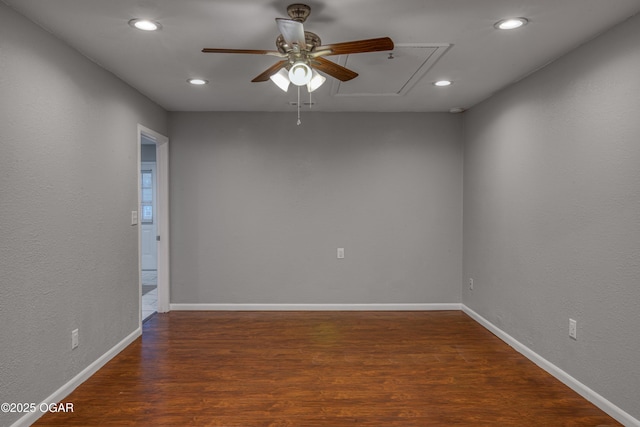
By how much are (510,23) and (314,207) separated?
2.89m

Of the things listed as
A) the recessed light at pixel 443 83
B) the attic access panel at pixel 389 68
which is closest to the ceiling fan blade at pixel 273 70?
the attic access panel at pixel 389 68

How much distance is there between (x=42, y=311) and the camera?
95.8 inches

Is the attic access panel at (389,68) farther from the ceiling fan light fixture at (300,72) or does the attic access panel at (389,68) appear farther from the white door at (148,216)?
the white door at (148,216)

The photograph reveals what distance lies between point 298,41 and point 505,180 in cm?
254

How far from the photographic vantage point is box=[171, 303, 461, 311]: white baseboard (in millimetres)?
4781

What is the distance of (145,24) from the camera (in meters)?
2.38

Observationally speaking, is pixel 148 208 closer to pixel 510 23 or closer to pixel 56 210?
pixel 56 210

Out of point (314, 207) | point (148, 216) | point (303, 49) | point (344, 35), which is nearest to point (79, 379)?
point (303, 49)

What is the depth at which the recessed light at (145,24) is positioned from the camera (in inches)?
92.3

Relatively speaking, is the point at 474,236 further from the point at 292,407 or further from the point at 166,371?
the point at 166,371

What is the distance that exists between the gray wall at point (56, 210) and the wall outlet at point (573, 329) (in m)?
3.45

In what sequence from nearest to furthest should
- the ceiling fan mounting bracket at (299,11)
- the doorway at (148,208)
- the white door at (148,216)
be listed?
the ceiling fan mounting bracket at (299,11) → the doorway at (148,208) → the white door at (148,216)

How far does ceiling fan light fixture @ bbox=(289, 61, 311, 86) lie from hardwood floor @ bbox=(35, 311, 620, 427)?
6.46 ft

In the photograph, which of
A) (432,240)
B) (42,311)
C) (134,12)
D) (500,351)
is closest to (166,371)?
(42,311)
